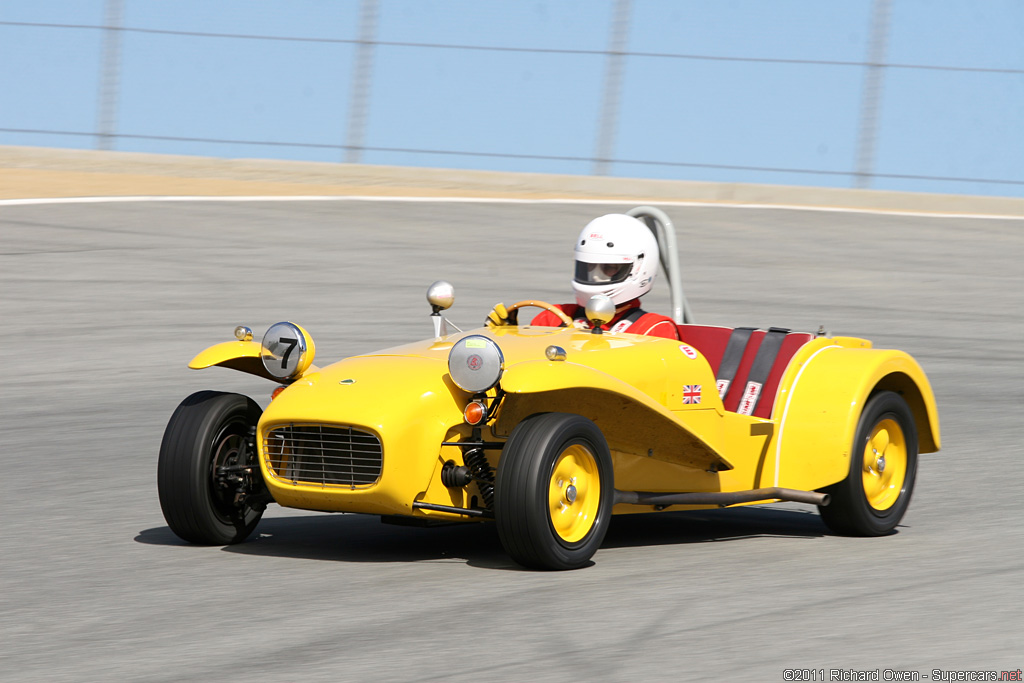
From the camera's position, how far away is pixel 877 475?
7469 mm

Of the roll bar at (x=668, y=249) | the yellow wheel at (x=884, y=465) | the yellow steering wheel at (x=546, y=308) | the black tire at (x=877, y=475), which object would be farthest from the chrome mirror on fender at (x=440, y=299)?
the yellow wheel at (x=884, y=465)

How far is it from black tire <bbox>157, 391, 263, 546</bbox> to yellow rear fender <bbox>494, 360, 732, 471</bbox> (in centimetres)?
120

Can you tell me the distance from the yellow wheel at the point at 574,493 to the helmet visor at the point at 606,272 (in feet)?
4.60

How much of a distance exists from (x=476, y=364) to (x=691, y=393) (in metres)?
1.30

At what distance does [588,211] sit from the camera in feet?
71.3

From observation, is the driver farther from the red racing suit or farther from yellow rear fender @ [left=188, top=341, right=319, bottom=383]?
yellow rear fender @ [left=188, top=341, right=319, bottom=383]

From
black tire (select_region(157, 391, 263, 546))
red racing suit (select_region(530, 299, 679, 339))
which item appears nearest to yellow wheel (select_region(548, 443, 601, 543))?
red racing suit (select_region(530, 299, 679, 339))

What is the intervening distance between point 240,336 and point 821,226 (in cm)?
1630

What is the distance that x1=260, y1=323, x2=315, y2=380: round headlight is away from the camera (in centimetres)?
646

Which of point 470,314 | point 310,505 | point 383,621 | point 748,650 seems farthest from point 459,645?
point 470,314

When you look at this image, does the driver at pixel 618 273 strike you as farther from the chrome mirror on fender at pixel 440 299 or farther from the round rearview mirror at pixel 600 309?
the round rearview mirror at pixel 600 309

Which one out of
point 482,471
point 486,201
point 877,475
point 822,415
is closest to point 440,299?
point 482,471

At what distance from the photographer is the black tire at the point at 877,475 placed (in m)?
7.20

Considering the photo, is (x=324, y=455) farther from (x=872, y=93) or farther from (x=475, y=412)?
(x=872, y=93)
